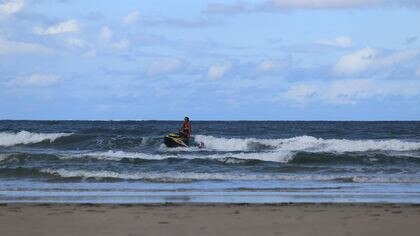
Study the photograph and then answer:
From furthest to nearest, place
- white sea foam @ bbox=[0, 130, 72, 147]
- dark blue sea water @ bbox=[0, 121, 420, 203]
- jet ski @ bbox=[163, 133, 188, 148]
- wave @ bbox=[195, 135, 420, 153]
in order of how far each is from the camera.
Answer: white sea foam @ bbox=[0, 130, 72, 147] → wave @ bbox=[195, 135, 420, 153] → jet ski @ bbox=[163, 133, 188, 148] → dark blue sea water @ bbox=[0, 121, 420, 203]

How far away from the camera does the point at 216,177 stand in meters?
18.8

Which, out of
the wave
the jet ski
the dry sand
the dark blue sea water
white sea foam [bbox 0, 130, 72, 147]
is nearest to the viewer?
the dry sand

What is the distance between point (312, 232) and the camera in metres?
8.51

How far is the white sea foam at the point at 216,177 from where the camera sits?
17.8 m

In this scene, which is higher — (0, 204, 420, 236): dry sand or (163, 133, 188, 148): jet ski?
(163, 133, 188, 148): jet ski

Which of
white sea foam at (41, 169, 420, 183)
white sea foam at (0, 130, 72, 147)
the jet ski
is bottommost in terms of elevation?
white sea foam at (41, 169, 420, 183)

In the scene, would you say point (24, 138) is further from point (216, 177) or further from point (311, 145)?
point (216, 177)

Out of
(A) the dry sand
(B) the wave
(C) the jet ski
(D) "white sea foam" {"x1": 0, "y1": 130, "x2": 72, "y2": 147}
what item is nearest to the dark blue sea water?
(C) the jet ski

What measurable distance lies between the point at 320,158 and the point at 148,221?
1700 cm

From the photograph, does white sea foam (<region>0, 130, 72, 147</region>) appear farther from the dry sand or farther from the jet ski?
the dry sand

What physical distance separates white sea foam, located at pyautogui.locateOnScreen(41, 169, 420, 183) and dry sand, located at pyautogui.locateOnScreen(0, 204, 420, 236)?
621 cm

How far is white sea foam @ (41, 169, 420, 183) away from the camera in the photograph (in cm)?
1784

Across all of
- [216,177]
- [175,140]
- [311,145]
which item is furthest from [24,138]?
[216,177]

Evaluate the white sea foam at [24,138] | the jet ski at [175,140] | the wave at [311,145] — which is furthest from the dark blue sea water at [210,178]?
the white sea foam at [24,138]
